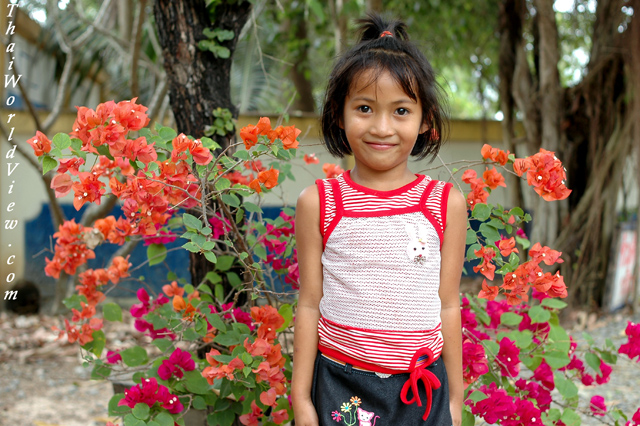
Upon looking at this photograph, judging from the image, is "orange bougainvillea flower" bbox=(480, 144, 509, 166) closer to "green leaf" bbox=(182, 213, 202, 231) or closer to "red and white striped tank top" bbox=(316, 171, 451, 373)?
"red and white striped tank top" bbox=(316, 171, 451, 373)

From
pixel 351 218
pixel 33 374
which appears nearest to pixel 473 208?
pixel 351 218

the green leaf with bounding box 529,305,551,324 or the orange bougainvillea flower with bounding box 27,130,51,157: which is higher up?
the orange bougainvillea flower with bounding box 27,130,51,157

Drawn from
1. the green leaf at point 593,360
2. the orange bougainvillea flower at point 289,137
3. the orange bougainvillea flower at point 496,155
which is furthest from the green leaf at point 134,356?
the green leaf at point 593,360

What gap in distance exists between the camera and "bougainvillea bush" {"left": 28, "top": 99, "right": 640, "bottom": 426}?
4.69 ft

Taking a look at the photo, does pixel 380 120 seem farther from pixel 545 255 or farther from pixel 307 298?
pixel 545 255

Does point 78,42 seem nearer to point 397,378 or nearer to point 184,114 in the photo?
point 184,114

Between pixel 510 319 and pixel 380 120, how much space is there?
0.89m

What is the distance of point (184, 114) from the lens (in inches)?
82.5

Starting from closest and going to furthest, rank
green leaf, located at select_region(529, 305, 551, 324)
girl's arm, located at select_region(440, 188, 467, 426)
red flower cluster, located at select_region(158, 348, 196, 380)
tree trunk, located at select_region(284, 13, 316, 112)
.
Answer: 1. girl's arm, located at select_region(440, 188, 467, 426)
2. red flower cluster, located at select_region(158, 348, 196, 380)
3. green leaf, located at select_region(529, 305, 551, 324)
4. tree trunk, located at select_region(284, 13, 316, 112)

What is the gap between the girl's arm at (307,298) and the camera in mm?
1358

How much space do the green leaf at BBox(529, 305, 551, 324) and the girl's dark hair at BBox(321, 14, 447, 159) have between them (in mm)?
665

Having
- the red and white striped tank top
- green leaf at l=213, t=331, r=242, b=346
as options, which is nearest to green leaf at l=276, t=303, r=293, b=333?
green leaf at l=213, t=331, r=242, b=346

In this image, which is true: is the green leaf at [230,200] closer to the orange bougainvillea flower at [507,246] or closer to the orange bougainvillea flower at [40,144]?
the orange bougainvillea flower at [40,144]

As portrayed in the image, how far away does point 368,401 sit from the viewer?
129 cm
